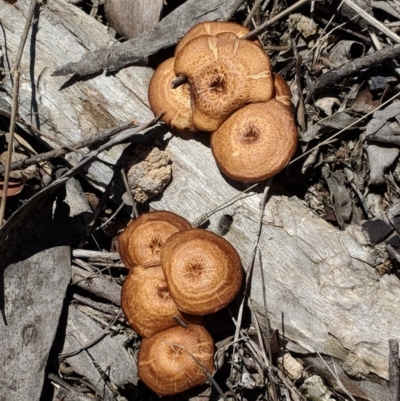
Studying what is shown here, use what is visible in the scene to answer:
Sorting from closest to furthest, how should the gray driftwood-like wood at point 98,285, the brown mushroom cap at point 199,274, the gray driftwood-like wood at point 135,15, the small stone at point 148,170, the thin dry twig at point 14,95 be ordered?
1. the brown mushroom cap at point 199,274
2. the thin dry twig at point 14,95
3. the small stone at point 148,170
4. the gray driftwood-like wood at point 98,285
5. the gray driftwood-like wood at point 135,15

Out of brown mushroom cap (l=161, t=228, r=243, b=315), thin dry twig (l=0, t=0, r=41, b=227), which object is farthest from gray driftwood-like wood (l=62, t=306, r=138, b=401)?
thin dry twig (l=0, t=0, r=41, b=227)

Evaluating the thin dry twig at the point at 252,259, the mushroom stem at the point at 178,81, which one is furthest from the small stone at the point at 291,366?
the mushroom stem at the point at 178,81

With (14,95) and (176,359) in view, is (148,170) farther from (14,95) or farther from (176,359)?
(176,359)

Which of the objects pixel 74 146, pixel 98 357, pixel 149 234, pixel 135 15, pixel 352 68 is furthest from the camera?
pixel 135 15

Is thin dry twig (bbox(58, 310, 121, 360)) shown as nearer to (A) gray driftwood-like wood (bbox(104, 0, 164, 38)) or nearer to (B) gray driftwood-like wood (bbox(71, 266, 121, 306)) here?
(B) gray driftwood-like wood (bbox(71, 266, 121, 306))

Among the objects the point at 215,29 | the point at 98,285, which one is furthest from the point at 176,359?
the point at 215,29

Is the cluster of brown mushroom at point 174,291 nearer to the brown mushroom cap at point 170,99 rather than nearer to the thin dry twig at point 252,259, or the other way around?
the thin dry twig at point 252,259
